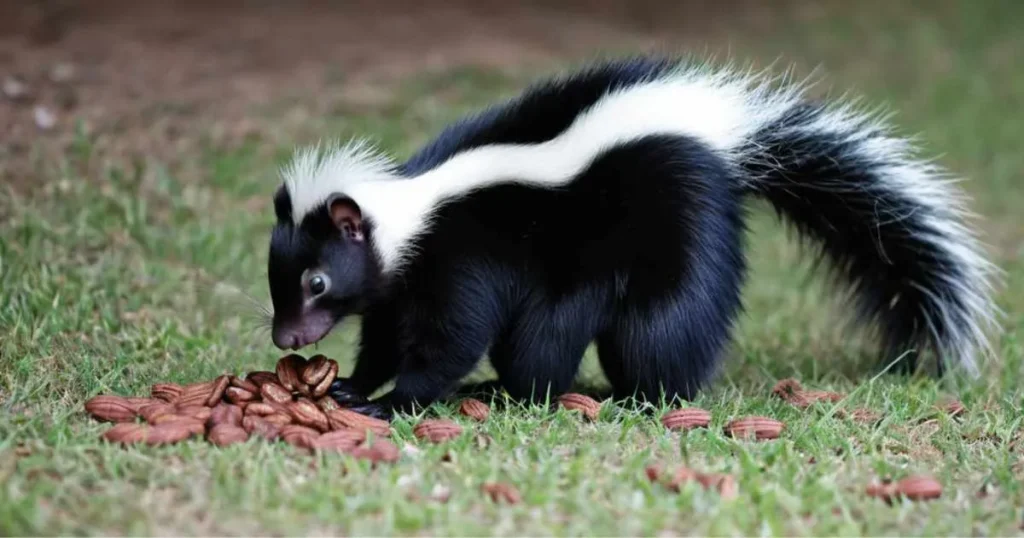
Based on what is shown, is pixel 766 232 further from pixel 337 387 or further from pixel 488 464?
pixel 488 464

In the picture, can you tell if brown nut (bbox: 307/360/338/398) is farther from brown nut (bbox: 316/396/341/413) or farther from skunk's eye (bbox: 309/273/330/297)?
skunk's eye (bbox: 309/273/330/297)

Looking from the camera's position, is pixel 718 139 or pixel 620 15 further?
pixel 620 15

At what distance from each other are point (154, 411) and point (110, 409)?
0.24m

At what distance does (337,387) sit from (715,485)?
79.7 inches

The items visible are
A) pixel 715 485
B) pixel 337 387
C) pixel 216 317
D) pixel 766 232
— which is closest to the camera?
pixel 715 485

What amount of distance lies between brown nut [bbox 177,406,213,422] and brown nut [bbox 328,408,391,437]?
509 millimetres

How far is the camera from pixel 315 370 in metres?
5.39

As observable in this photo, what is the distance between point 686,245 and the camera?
18.3 feet

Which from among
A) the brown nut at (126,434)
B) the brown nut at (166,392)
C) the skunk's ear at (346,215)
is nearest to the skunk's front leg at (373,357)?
the skunk's ear at (346,215)

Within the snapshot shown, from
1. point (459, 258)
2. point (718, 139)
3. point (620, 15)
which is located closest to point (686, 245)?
point (718, 139)

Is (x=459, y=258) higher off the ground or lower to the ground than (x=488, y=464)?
higher

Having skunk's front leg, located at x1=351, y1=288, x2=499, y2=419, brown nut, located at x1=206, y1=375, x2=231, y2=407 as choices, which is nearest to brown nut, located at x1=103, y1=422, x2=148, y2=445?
brown nut, located at x1=206, y1=375, x2=231, y2=407

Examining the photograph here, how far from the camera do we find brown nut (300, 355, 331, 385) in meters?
5.36

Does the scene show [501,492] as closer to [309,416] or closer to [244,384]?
[309,416]
